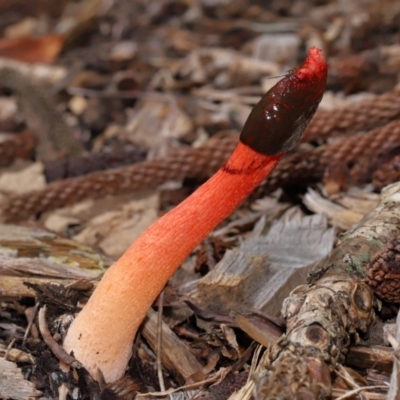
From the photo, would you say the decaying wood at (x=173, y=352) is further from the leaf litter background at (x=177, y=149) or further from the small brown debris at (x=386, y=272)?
the small brown debris at (x=386, y=272)

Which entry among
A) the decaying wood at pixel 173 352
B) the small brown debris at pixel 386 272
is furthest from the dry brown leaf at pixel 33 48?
the small brown debris at pixel 386 272

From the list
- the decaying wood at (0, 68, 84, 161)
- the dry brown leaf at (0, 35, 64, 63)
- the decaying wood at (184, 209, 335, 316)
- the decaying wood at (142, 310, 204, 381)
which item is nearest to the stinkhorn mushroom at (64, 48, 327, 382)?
the decaying wood at (142, 310, 204, 381)

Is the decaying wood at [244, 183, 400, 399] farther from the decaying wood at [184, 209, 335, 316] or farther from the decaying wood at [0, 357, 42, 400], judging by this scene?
the decaying wood at [0, 357, 42, 400]

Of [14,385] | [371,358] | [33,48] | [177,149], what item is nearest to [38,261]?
[14,385]

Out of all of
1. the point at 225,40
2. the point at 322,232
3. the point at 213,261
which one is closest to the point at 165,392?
the point at 213,261

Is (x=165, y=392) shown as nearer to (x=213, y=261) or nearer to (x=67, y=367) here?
(x=67, y=367)

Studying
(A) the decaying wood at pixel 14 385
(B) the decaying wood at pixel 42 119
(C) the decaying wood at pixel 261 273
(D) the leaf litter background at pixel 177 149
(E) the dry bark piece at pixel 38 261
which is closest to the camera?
(A) the decaying wood at pixel 14 385

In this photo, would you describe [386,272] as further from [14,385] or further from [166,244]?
[14,385]
